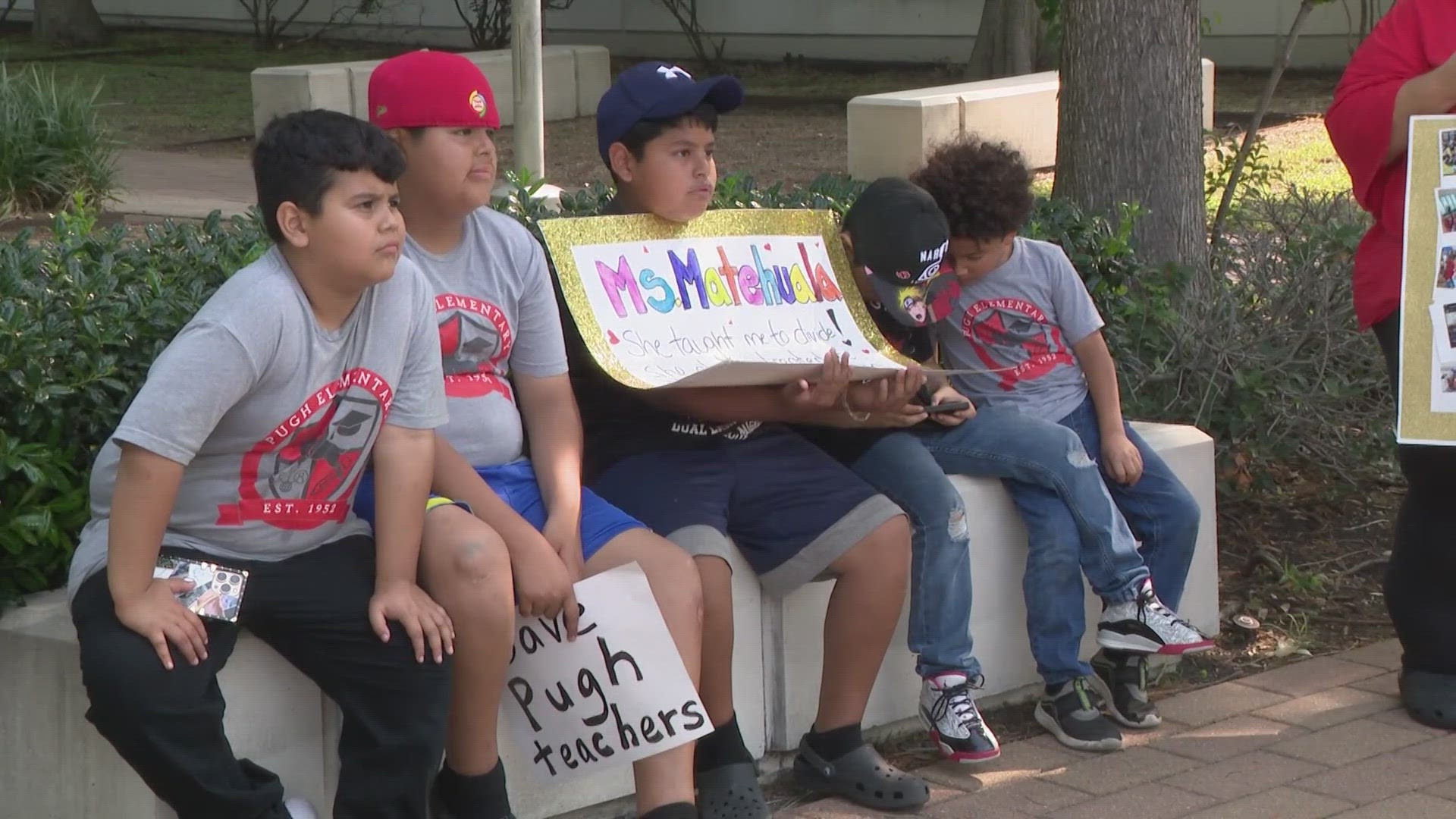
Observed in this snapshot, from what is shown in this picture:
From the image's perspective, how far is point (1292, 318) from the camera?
5406 mm

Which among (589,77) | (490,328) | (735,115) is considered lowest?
(490,328)

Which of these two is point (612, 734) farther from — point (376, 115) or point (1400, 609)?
point (1400, 609)

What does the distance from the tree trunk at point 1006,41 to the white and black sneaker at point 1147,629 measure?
12.9m

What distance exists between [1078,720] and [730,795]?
91 centimetres

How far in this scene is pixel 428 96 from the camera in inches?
136

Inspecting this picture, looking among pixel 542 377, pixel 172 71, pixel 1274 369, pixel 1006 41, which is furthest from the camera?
pixel 172 71

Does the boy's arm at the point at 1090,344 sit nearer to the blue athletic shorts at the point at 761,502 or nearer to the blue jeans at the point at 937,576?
the blue jeans at the point at 937,576

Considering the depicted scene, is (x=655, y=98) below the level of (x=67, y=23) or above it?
below

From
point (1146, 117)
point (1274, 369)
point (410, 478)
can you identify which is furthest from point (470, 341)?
point (1146, 117)

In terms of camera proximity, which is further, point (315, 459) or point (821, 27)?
point (821, 27)

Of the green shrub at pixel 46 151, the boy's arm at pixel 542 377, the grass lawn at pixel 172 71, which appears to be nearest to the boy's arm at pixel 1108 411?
the boy's arm at pixel 542 377

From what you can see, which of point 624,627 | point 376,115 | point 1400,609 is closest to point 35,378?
point 376,115

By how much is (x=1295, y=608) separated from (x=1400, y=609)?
0.78 metres

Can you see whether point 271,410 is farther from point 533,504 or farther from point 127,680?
point 533,504
